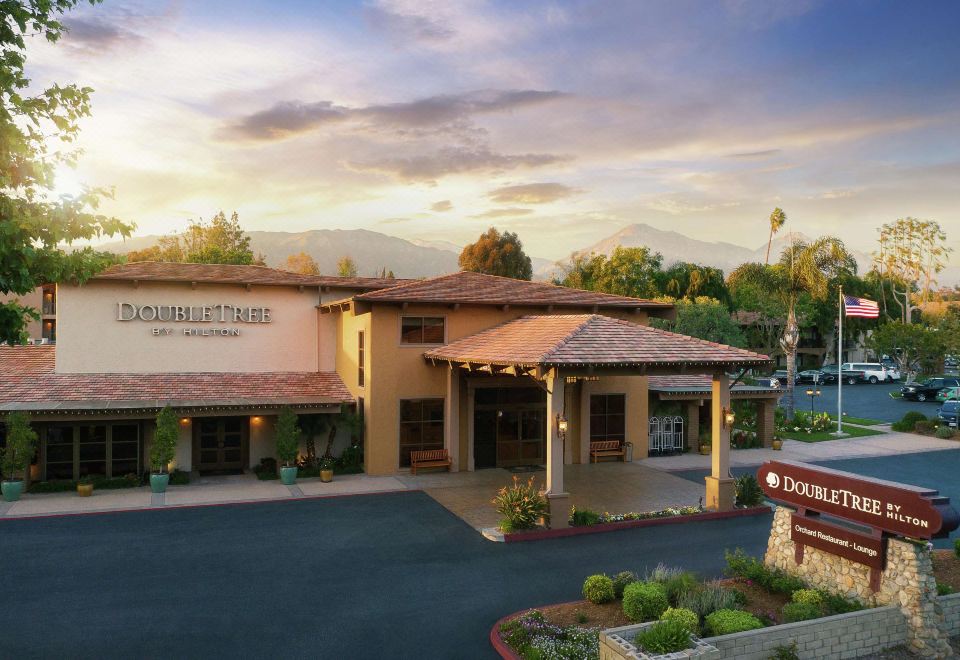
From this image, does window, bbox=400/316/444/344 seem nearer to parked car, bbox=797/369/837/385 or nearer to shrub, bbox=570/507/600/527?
shrub, bbox=570/507/600/527

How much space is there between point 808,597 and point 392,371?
576 inches

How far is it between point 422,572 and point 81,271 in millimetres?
8268

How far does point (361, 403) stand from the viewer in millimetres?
23766

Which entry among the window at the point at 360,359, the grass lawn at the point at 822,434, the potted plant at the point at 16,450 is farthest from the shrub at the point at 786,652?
the grass lawn at the point at 822,434

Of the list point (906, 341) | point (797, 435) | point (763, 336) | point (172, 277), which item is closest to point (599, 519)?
point (172, 277)

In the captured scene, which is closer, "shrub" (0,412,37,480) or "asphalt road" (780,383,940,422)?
"shrub" (0,412,37,480)

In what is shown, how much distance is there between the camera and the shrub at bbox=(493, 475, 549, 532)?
1647 centimetres

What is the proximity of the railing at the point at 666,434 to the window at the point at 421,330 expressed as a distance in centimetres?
931

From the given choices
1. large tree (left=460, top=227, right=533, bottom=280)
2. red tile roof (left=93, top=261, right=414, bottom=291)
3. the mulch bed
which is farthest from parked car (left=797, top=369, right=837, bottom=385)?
the mulch bed

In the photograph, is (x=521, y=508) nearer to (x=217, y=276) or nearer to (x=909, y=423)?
(x=217, y=276)

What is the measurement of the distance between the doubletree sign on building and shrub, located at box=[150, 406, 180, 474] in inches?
193

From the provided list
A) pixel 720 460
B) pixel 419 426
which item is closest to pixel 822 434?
pixel 720 460

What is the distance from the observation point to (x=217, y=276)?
2500 centimetres

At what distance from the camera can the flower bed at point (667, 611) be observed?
32.6ft
